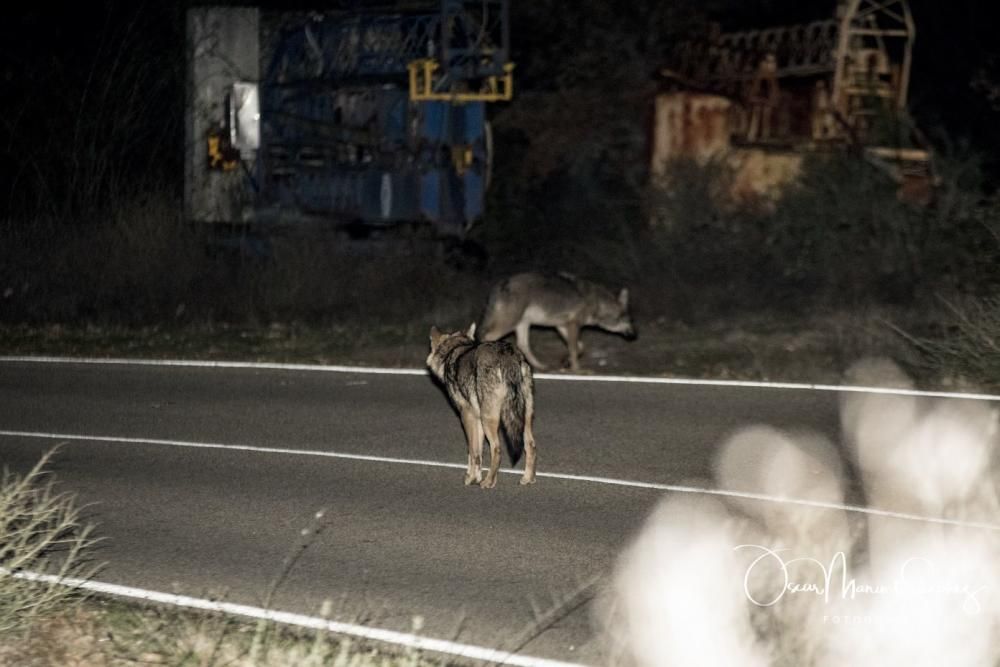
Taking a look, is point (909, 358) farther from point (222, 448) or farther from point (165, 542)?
point (165, 542)

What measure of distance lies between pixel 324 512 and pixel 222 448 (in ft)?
9.63

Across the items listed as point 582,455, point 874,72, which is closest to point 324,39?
point 874,72

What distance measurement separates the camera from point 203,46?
90.9 feet

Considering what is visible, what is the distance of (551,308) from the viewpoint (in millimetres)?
18047

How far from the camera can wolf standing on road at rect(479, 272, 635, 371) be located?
17.8 metres

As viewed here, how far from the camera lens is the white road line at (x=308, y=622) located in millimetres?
7531

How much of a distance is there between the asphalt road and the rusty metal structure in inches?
359

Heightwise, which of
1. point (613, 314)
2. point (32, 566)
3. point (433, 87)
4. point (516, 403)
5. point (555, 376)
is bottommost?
point (555, 376)

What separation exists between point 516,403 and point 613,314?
7835 millimetres

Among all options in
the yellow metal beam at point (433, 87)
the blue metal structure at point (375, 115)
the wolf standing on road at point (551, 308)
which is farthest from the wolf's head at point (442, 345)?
the blue metal structure at point (375, 115)

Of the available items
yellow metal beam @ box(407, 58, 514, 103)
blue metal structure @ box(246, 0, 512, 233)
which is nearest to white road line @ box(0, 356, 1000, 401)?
blue metal structure @ box(246, 0, 512, 233)

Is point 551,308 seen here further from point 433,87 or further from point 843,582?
point 433,87

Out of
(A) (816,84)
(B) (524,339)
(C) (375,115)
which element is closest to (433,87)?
Answer: (C) (375,115)

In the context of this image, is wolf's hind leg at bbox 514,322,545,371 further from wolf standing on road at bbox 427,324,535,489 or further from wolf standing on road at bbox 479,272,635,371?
wolf standing on road at bbox 427,324,535,489
